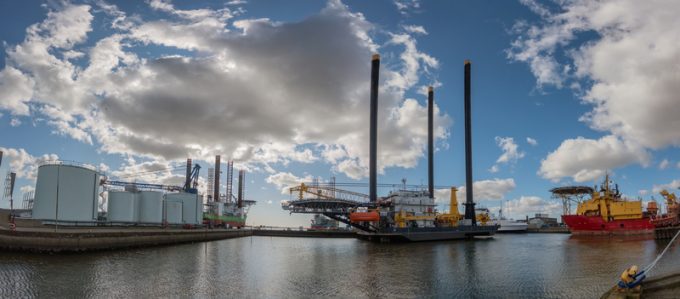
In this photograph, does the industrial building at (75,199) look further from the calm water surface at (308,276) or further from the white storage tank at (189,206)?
the white storage tank at (189,206)

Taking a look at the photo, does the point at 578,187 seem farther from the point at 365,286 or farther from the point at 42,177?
the point at 42,177

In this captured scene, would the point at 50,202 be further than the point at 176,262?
Yes

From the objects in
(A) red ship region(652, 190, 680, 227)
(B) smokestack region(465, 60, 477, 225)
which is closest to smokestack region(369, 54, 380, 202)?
(B) smokestack region(465, 60, 477, 225)

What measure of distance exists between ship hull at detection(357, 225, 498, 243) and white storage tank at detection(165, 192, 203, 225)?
116 feet

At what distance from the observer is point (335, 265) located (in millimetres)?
36156

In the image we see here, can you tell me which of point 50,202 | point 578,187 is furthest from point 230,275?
point 578,187

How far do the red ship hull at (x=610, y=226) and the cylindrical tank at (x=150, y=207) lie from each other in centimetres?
7548

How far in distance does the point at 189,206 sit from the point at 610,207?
8091 cm

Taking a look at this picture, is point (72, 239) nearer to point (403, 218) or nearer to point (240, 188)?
point (403, 218)

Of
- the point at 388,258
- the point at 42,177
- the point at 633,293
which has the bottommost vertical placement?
the point at 388,258

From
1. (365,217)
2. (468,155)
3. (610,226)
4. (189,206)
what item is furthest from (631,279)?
(468,155)

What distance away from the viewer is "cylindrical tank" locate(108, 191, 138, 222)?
64438 mm

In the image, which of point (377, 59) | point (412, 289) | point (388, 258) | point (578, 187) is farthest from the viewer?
point (578, 187)

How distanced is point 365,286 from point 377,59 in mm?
67628
